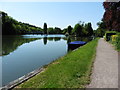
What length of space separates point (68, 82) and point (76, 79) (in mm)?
504

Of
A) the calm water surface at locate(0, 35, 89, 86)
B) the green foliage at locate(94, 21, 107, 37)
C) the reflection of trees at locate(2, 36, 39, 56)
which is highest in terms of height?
the green foliage at locate(94, 21, 107, 37)

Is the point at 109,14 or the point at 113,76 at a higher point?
the point at 109,14

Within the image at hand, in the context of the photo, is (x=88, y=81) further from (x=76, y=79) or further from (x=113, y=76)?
(x=113, y=76)

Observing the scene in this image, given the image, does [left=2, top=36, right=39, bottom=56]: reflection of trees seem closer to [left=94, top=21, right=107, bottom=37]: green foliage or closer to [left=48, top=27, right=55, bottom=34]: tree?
[left=94, top=21, right=107, bottom=37]: green foliage

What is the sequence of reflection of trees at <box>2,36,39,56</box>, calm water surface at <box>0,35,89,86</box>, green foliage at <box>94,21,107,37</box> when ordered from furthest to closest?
1. green foliage at <box>94,21,107,37</box>
2. reflection of trees at <box>2,36,39,56</box>
3. calm water surface at <box>0,35,89,86</box>

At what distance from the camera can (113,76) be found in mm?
6590

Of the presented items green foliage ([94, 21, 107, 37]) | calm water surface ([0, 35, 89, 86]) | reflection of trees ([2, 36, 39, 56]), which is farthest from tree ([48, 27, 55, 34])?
calm water surface ([0, 35, 89, 86])

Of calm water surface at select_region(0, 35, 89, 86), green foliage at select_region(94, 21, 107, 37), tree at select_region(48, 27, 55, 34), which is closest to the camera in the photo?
calm water surface at select_region(0, 35, 89, 86)

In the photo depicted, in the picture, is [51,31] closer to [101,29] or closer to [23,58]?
[101,29]

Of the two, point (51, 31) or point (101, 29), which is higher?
point (51, 31)

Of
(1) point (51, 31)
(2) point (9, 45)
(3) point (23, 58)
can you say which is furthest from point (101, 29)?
(1) point (51, 31)

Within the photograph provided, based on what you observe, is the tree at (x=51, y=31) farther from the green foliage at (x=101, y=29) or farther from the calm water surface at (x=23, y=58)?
the calm water surface at (x=23, y=58)

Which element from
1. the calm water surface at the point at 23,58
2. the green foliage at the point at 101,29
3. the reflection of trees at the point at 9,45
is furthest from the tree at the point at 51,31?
the calm water surface at the point at 23,58

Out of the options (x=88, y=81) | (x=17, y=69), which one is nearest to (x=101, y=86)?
(x=88, y=81)
